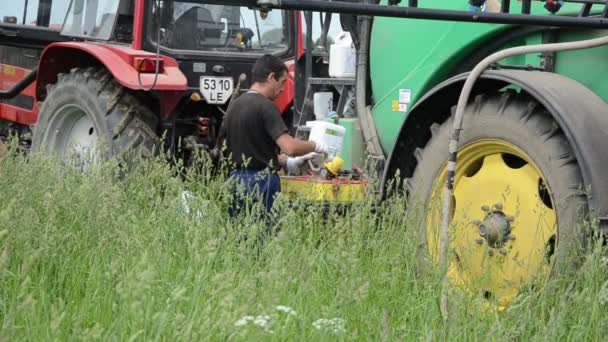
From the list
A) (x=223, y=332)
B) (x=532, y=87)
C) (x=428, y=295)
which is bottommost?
(x=428, y=295)

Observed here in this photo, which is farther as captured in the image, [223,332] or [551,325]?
[551,325]

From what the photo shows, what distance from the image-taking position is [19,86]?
8.70 m

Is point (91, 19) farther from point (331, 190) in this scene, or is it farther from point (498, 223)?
point (498, 223)

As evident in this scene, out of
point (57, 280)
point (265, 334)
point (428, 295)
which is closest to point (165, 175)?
point (57, 280)

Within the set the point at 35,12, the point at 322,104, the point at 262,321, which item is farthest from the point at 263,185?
the point at 35,12

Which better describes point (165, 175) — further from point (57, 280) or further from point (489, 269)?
point (489, 269)

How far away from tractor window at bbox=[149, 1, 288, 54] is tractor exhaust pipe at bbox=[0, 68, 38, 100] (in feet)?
5.03

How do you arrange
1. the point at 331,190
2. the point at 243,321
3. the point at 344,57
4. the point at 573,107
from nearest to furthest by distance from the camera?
the point at 243,321 < the point at 573,107 < the point at 331,190 < the point at 344,57

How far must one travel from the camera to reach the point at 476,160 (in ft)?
15.2

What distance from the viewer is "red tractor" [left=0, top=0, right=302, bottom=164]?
7156 mm

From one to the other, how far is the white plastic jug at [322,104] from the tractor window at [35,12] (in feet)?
9.16

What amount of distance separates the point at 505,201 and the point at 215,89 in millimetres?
3353

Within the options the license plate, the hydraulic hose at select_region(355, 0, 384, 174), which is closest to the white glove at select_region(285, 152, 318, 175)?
the hydraulic hose at select_region(355, 0, 384, 174)

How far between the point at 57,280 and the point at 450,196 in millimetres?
1528
